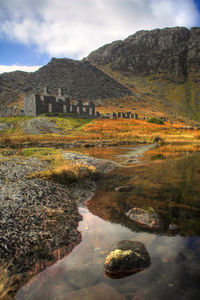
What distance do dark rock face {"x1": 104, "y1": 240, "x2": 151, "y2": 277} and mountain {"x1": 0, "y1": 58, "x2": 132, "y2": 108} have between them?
14301 centimetres

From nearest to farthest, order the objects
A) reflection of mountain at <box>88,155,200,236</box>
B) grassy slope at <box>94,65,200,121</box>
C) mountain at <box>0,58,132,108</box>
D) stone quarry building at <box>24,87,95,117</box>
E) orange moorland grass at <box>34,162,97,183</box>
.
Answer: reflection of mountain at <box>88,155,200,236</box> → orange moorland grass at <box>34,162,97,183</box> → stone quarry building at <box>24,87,95,117</box> → grassy slope at <box>94,65,200,121</box> → mountain at <box>0,58,132,108</box>

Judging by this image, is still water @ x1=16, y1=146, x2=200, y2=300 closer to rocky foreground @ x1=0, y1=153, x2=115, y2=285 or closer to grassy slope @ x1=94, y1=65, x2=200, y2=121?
rocky foreground @ x1=0, y1=153, x2=115, y2=285

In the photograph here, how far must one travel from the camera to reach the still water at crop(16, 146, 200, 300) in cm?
628

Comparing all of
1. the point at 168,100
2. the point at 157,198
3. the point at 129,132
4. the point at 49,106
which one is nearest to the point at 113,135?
the point at 129,132

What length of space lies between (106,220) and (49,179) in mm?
6538

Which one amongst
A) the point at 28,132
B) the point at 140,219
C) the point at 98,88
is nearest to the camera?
the point at 140,219

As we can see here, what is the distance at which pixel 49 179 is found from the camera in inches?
622

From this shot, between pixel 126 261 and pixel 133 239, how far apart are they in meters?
1.75

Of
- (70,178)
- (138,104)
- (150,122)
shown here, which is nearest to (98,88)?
(138,104)

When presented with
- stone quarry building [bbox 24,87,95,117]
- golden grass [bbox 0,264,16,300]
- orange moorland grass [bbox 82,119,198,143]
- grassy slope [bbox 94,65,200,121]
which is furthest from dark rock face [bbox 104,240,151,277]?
grassy slope [bbox 94,65,200,121]

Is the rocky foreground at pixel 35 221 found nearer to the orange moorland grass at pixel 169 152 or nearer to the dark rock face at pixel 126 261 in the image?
the dark rock face at pixel 126 261

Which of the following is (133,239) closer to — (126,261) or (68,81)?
(126,261)

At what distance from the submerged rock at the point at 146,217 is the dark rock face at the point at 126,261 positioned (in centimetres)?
244

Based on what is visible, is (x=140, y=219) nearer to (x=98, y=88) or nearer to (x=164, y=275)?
(x=164, y=275)
